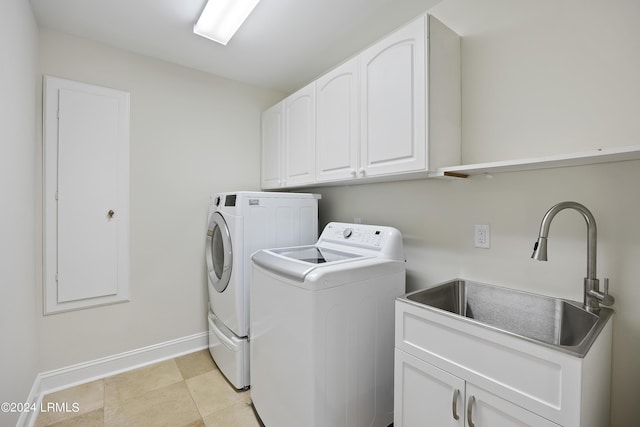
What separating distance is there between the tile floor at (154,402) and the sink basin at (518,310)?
1346 mm

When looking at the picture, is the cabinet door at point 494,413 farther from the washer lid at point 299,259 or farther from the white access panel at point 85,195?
the white access panel at point 85,195

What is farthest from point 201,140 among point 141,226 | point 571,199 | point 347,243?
point 571,199

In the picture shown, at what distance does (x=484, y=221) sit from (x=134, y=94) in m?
2.67

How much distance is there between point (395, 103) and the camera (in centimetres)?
152

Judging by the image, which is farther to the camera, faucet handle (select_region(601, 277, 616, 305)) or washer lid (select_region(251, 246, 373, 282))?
washer lid (select_region(251, 246, 373, 282))

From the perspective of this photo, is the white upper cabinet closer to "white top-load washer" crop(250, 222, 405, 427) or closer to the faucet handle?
"white top-load washer" crop(250, 222, 405, 427)

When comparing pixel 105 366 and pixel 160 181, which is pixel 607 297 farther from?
pixel 105 366

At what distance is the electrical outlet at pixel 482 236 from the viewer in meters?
1.49

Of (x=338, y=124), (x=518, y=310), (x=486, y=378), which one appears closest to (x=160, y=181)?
(x=338, y=124)

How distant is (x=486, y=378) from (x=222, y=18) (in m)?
2.33

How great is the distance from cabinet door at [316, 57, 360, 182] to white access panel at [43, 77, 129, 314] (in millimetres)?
1533

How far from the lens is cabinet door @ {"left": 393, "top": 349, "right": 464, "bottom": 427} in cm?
108

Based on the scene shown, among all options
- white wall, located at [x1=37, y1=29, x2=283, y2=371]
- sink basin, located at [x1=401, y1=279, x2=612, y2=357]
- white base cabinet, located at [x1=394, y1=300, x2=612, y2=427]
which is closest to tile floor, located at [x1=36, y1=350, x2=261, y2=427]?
white wall, located at [x1=37, y1=29, x2=283, y2=371]

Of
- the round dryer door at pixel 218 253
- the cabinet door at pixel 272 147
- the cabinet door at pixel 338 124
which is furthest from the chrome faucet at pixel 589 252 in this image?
the cabinet door at pixel 272 147
